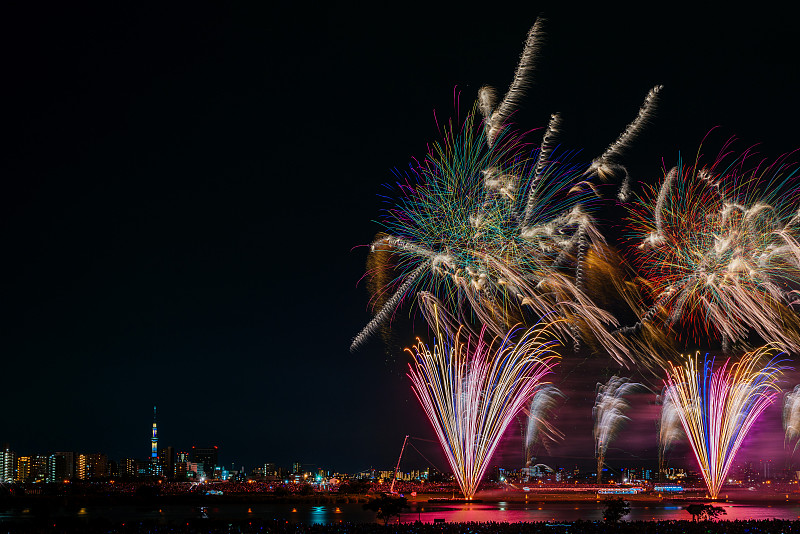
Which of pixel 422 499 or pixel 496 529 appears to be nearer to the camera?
pixel 496 529

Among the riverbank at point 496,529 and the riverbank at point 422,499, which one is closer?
the riverbank at point 496,529

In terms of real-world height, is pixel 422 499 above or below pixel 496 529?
below

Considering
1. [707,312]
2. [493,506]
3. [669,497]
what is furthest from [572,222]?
[669,497]

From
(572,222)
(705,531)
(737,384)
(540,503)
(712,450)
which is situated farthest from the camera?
(540,503)

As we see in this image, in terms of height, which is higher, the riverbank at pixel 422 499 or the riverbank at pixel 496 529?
the riverbank at pixel 496 529

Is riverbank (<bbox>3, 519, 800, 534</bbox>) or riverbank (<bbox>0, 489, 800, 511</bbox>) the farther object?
riverbank (<bbox>0, 489, 800, 511</bbox>)

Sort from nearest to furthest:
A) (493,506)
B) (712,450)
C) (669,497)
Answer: (712,450) → (493,506) → (669,497)

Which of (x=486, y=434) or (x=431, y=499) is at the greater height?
(x=486, y=434)

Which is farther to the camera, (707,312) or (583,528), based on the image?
(707,312)

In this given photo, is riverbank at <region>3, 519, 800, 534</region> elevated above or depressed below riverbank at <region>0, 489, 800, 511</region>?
above

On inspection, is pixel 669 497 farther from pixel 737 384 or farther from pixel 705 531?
pixel 705 531

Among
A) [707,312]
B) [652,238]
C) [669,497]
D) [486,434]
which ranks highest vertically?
→ [652,238]
